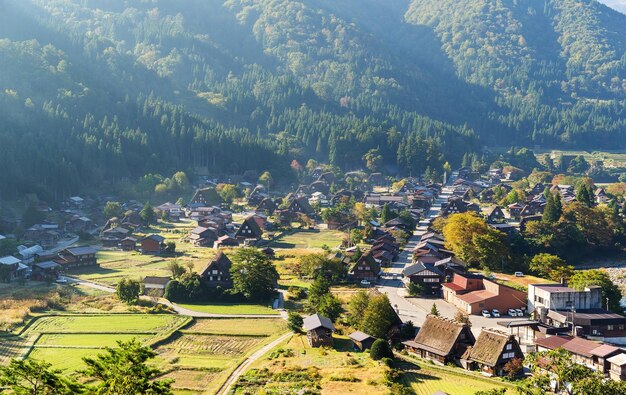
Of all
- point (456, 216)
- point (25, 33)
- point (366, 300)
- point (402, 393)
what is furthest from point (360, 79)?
point (402, 393)

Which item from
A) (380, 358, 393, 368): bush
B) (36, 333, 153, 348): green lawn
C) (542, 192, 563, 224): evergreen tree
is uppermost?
(542, 192, 563, 224): evergreen tree

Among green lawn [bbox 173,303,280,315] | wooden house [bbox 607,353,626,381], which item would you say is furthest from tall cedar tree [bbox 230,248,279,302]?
wooden house [bbox 607,353,626,381]

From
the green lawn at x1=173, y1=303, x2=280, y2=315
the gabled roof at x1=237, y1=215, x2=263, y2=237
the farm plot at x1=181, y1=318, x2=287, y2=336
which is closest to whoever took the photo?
the farm plot at x1=181, y1=318, x2=287, y2=336

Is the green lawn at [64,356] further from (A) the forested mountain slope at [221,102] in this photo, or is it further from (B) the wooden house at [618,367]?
(A) the forested mountain slope at [221,102]

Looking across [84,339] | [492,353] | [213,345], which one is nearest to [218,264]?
[213,345]

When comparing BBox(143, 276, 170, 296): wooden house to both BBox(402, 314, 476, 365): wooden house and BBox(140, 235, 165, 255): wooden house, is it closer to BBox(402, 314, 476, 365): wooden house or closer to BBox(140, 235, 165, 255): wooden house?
BBox(140, 235, 165, 255): wooden house

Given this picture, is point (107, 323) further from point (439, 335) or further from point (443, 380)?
point (443, 380)
